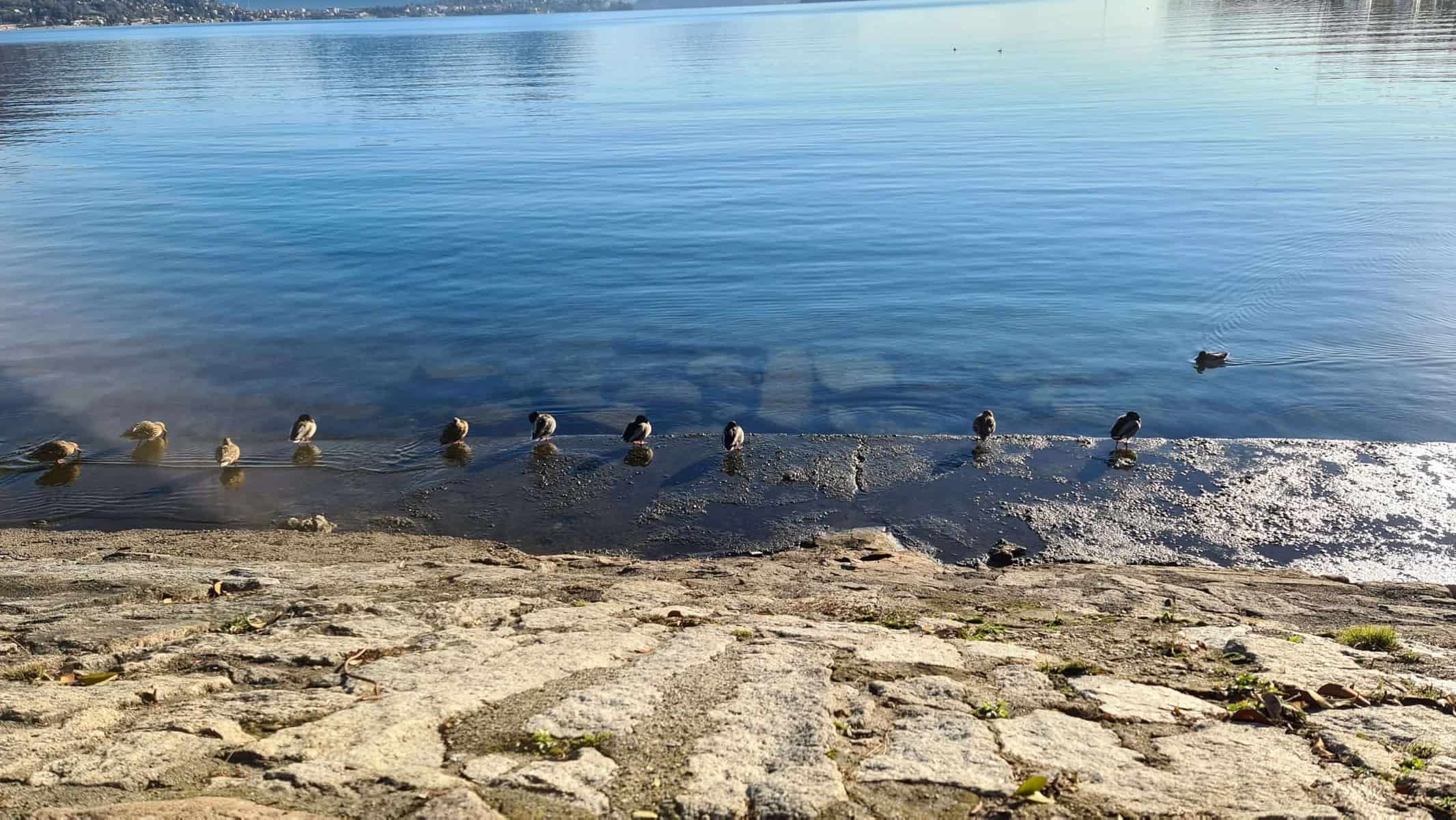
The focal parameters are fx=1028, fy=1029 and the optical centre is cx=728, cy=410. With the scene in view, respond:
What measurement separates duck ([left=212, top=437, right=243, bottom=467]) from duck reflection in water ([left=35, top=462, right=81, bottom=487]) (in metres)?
2.11

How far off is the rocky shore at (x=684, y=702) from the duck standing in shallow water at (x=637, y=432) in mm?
6596

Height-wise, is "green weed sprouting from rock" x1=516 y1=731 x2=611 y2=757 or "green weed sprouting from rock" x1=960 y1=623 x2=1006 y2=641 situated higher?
"green weed sprouting from rock" x1=516 y1=731 x2=611 y2=757

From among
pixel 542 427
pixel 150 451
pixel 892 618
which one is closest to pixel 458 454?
pixel 542 427

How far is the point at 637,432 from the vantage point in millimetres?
17031

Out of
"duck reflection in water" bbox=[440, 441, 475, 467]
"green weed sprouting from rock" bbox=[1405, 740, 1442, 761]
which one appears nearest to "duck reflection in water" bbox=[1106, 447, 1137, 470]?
"green weed sprouting from rock" bbox=[1405, 740, 1442, 761]

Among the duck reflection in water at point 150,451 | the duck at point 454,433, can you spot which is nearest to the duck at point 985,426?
the duck at point 454,433

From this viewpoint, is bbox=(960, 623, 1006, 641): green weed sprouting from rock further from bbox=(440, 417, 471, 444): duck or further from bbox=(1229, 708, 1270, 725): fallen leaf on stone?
bbox=(440, 417, 471, 444): duck

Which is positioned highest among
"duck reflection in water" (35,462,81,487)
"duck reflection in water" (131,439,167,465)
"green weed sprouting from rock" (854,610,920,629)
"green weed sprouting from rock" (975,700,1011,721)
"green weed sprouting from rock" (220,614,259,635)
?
"green weed sprouting from rock" (975,700,1011,721)

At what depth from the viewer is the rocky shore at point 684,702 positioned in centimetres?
512

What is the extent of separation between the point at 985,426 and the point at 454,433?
8.84 meters

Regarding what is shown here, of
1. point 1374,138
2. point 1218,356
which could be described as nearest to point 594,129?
point 1374,138

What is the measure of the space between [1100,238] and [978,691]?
1019 inches

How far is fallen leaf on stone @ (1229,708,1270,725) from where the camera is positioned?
6.41 metres

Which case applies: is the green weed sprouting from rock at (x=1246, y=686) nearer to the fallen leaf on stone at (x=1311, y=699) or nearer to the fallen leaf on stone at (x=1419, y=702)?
the fallen leaf on stone at (x=1311, y=699)
